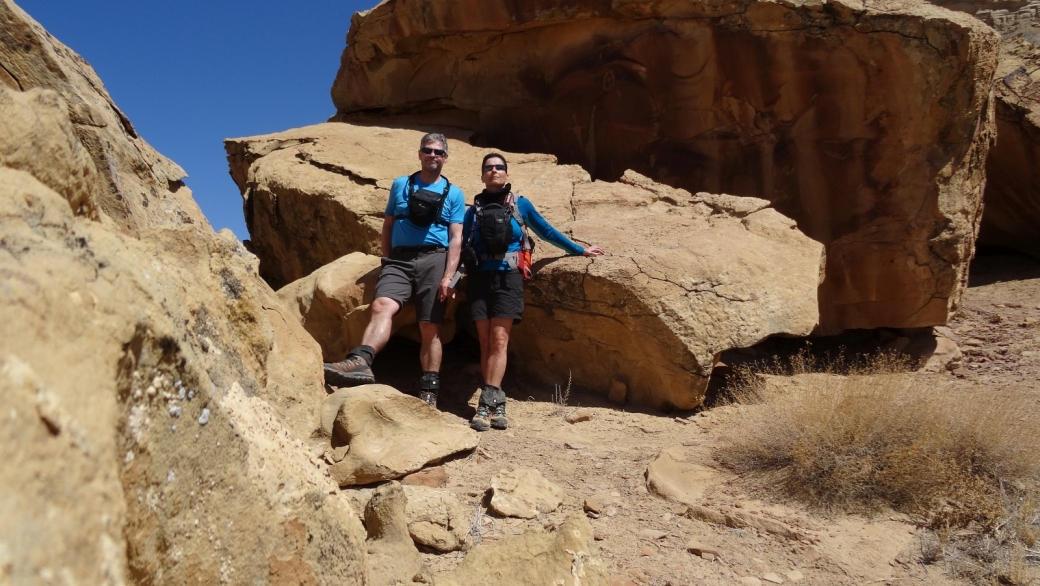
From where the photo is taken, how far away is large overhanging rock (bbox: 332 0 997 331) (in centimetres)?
582

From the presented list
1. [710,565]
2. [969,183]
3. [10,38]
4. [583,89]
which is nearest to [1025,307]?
[969,183]

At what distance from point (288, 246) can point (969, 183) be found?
532cm

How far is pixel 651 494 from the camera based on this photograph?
355cm

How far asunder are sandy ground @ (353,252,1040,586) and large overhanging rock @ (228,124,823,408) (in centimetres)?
28

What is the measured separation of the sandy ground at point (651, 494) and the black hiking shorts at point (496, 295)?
63 cm

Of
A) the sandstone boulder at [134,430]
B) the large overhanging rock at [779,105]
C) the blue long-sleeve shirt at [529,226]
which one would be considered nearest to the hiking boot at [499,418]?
the blue long-sleeve shirt at [529,226]

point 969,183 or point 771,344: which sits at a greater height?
point 969,183

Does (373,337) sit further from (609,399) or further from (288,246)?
(288,246)

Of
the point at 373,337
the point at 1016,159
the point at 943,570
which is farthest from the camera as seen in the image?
the point at 1016,159

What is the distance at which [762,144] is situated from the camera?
645 centimetres

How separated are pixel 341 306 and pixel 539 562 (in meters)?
2.84

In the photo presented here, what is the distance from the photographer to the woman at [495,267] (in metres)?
4.57

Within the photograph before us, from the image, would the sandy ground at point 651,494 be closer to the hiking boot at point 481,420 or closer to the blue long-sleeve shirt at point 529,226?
the hiking boot at point 481,420

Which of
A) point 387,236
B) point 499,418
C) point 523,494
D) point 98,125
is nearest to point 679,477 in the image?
point 523,494
